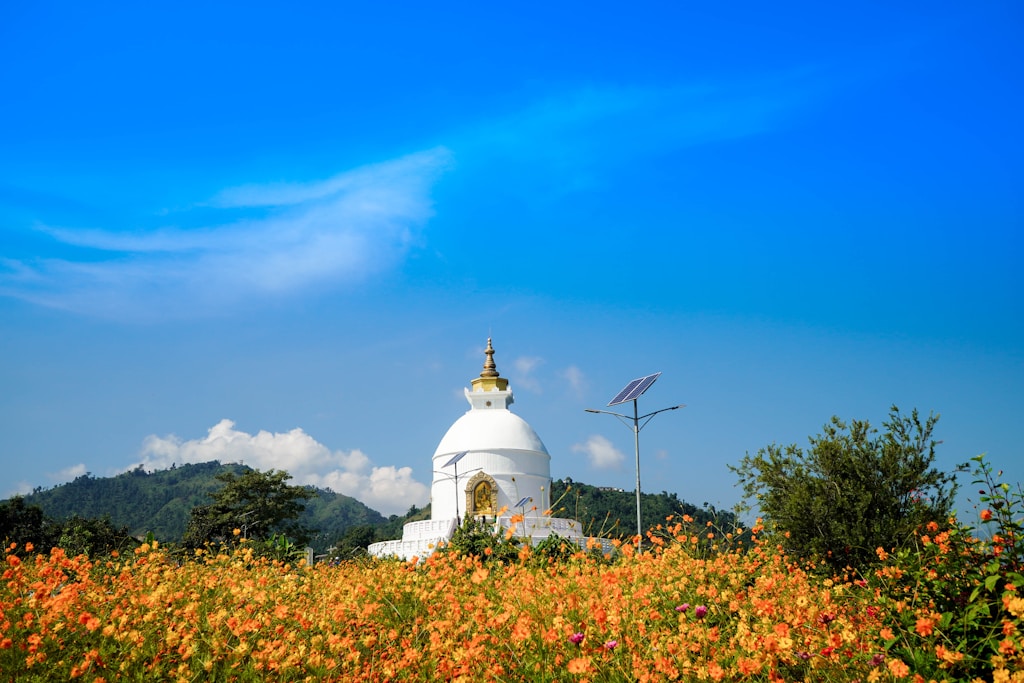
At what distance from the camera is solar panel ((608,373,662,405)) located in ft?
64.1

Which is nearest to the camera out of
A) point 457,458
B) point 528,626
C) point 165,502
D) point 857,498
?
point 528,626

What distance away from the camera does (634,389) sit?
20.1m

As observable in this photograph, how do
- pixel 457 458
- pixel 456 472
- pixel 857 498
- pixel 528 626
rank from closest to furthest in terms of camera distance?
pixel 528 626 < pixel 857 498 < pixel 457 458 < pixel 456 472

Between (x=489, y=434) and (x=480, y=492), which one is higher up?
(x=489, y=434)

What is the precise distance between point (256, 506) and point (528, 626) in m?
44.0

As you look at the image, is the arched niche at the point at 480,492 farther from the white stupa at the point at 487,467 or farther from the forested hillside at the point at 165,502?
the forested hillside at the point at 165,502

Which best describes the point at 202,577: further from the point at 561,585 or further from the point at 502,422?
the point at 502,422

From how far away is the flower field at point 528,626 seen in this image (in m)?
5.73

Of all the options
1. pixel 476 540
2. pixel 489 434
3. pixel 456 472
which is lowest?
pixel 476 540

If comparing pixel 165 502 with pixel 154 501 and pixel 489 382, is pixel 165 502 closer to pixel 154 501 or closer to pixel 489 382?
pixel 154 501

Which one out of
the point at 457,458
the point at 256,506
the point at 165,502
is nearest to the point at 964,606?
the point at 457,458

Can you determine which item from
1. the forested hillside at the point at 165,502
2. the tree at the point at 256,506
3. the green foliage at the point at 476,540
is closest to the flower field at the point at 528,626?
the green foliage at the point at 476,540

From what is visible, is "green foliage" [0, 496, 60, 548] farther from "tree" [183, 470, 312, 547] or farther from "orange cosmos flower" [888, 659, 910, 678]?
"orange cosmos flower" [888, 659, 910, 678]

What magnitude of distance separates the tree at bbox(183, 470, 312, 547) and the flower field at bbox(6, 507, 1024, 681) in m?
40.0
